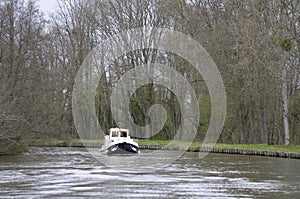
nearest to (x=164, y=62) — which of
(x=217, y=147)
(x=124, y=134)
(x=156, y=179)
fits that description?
(x=124, y=134)

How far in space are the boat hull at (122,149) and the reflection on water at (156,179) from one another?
6.09 m

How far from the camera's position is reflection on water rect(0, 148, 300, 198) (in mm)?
18406

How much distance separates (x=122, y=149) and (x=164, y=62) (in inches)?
573

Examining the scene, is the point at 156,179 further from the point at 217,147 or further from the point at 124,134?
the point at 124,134

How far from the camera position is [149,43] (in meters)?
51.3

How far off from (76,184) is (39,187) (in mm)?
1444

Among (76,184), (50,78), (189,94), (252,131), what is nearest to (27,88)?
(50,78)

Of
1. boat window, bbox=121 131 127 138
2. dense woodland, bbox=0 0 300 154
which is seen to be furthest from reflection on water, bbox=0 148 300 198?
boat window, bbox=121 131 127 138

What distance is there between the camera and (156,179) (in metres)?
22.4

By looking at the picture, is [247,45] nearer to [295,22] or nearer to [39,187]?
[295,22]

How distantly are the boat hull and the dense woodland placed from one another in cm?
477

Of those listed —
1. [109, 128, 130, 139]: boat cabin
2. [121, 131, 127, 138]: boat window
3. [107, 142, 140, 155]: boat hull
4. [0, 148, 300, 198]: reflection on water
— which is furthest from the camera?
[121, 131, 127, 138]: boat window

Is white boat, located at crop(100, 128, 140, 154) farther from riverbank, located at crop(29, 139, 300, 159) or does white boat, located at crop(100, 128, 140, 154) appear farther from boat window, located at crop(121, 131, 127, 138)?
riverbank, located at crop(29, 139, 300, 159)

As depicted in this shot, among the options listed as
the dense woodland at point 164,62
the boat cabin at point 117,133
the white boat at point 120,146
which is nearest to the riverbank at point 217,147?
the dense woodland at point 164,62
